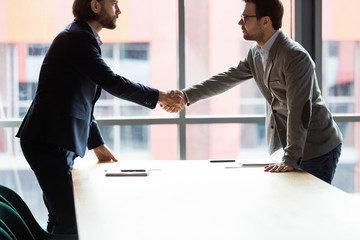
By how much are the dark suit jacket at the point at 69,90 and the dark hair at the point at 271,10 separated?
0.90m

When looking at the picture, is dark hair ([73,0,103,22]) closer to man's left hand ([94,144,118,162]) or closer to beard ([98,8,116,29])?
beard ([98,8,116,29])

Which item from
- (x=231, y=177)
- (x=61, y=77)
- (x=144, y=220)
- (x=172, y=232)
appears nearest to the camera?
(x=172, y=232)

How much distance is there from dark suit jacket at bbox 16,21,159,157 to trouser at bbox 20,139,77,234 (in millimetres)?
56

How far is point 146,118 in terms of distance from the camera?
4414mm

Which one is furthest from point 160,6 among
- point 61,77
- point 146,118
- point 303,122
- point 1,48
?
point 303,122

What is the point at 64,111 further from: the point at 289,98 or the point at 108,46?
the point at 108,46

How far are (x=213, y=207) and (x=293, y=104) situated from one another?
1051mm

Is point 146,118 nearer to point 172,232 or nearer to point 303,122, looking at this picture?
point 303,122

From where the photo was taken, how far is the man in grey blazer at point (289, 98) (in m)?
2.95

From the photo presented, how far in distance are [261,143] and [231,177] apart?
190cm

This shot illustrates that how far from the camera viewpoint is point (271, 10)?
127 inches

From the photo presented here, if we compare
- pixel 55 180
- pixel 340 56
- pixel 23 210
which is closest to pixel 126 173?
pixel 55 180

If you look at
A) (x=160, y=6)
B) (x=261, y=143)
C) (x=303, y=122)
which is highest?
(x=160, y=6)

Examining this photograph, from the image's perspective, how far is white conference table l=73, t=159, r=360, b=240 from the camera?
5.79 ft
